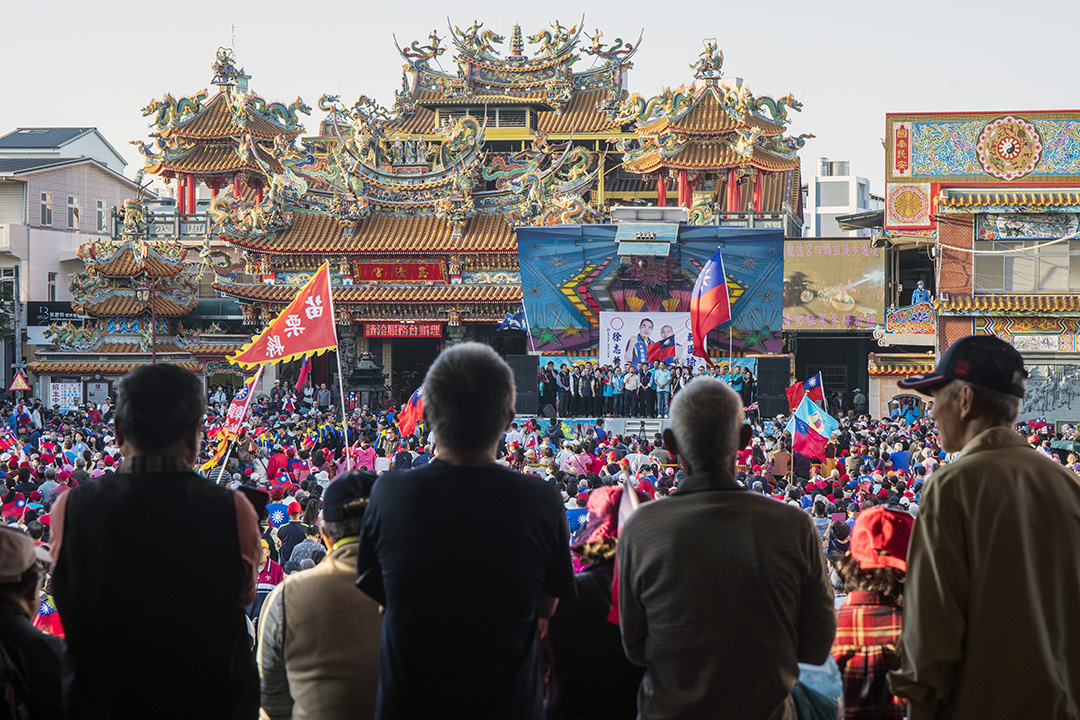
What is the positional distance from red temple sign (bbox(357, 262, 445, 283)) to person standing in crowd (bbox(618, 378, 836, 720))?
1178 inches

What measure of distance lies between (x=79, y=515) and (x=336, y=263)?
30.7 m

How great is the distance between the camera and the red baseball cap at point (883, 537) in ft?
12.6

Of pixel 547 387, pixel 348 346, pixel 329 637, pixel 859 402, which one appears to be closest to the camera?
pixel 329 637

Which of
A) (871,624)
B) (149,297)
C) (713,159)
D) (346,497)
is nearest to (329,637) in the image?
(346,497)

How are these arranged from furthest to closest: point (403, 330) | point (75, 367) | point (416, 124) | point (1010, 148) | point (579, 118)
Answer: point (416, 124), point (579, 118), point (403, 330), point (75, 367), point (1010, 148)

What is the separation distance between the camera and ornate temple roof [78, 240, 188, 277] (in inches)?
1273

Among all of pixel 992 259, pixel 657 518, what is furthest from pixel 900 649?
pixel 992 259

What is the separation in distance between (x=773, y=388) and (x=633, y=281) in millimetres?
5140

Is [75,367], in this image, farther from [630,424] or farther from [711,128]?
[711,128]

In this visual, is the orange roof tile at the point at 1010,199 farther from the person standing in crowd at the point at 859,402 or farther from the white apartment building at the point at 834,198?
the white apartment building at the point at 834,198

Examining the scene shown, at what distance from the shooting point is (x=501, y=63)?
39.6 m

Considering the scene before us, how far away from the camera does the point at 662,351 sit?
28.2 m

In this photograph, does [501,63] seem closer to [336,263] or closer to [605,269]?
[336,263]

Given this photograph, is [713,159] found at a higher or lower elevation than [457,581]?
higher
